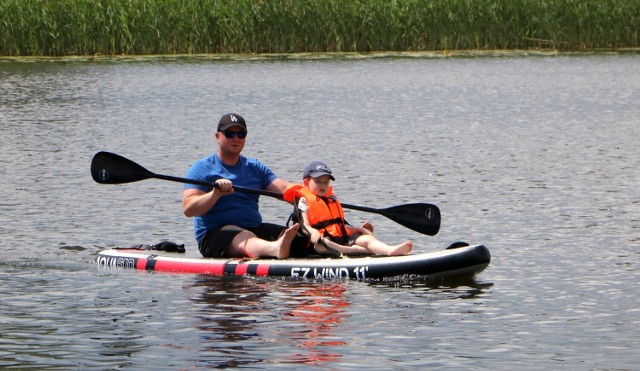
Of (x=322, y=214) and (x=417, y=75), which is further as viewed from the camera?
(x=417, y=75)

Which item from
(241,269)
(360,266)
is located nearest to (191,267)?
(241,269)

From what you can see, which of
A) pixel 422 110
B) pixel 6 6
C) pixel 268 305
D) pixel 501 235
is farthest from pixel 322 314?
pixel 6 6

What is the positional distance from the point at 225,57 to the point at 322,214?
2715cm

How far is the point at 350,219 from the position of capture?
1433 centimetres

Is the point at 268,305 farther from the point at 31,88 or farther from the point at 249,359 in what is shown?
the point at 31,88

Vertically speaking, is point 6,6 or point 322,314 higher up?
point 6,6

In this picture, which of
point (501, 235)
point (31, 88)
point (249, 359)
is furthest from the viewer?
point (31, 88)

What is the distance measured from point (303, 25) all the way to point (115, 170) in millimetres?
26006

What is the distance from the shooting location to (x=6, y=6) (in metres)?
36.0

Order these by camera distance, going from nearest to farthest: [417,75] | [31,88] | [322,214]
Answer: [322,214], [31,88], [417,75]

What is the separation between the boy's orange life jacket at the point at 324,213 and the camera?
10.9m

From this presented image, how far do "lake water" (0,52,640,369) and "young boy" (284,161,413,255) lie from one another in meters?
0.45

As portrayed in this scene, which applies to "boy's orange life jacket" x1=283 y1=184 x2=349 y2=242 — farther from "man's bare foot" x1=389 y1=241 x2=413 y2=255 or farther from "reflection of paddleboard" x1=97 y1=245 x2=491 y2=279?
"man's bare foot" x1=389 y1=241 x2=413 y2=255

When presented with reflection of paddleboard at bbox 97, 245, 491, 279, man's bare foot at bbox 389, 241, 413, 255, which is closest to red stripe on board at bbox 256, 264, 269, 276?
reflection of paddleboard at bbox 97, 245, 491, 279
